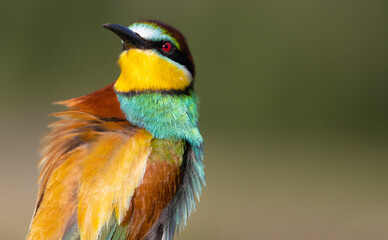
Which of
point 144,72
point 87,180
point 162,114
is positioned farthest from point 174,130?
point 87,180

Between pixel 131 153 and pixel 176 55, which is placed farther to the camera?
pixel 176 55

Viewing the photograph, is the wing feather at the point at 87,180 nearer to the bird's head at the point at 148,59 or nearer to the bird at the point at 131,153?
the bird at the point at 131,153

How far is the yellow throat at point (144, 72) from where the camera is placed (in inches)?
56.9

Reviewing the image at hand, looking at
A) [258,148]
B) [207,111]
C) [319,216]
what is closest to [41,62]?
[207,111]

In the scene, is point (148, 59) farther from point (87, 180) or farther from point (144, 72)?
point (87, 180)

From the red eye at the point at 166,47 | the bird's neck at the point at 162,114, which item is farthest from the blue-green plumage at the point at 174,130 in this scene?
the red eye at the point at 166,47

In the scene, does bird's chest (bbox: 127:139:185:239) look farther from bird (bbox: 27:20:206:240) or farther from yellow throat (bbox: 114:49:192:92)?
yellow throat (bbox: 114:49:192:92)

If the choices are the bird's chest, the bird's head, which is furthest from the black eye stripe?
the bird's chest

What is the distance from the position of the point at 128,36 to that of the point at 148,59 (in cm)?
7

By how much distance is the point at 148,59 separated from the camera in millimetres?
1453

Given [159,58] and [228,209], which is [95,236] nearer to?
[159,58]

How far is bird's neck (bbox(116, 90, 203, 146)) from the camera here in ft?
4.60

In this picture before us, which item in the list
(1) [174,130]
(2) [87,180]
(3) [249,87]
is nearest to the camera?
(2) [87,180]

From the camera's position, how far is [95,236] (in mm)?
1239
